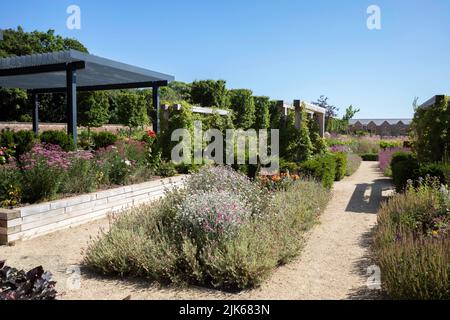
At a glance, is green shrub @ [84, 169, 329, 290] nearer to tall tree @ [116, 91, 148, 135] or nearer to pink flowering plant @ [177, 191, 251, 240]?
pink flowering plant @ [177, 191, 251, 240]

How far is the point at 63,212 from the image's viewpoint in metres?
5.60

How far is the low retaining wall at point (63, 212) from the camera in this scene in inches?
189

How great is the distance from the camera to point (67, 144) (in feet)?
29.2

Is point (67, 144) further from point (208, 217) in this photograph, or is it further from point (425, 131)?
point (425, 131)

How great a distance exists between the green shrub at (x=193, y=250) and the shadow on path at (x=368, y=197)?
119 inches

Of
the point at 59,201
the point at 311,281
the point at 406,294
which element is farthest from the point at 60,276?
the point at 406,294

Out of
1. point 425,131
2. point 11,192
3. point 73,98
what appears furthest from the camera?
point 73,98

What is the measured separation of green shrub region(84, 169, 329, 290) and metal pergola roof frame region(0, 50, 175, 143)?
19.2ft

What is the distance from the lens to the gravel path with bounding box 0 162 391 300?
3.37 m

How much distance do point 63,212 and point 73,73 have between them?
16.8ft

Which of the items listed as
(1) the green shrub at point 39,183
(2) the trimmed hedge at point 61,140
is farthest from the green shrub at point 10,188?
(2) the trimmed hedge at point 61,140

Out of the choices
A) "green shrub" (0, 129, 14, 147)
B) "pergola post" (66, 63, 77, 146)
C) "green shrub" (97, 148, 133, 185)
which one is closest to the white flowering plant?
"green shrub" (97, 148, 133, 185)

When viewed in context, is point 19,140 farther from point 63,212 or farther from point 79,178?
point 63,212
